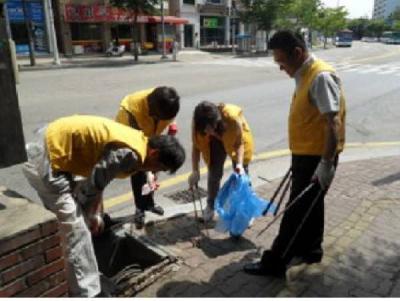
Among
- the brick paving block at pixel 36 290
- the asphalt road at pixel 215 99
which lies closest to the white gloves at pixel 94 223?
the brick paving block at pixel 36 290

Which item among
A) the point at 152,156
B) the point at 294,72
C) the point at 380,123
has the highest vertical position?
the point at 294,72

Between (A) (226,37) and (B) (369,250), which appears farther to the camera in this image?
(A) (226,37)

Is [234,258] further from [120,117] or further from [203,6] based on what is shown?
[203,6]

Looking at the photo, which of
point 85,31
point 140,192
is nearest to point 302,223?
point 140,192

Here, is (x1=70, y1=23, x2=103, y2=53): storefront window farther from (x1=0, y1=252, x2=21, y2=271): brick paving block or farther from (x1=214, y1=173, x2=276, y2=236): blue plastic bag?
(x1=0, y1=252, x2=21, y2=271): brick paving block

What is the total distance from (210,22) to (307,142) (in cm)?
4040

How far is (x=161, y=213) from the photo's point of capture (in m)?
4.22

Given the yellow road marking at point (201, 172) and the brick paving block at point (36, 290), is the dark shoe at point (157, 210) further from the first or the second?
the brick paving block at point (36, 290)

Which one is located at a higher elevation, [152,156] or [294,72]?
[294,72]

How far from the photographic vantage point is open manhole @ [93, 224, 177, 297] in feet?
10.6

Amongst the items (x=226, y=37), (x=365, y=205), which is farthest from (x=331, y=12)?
(x=365, y=205)

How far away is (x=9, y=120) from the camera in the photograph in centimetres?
292

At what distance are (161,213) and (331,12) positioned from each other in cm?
6559

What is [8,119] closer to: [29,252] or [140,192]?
[29,252]
